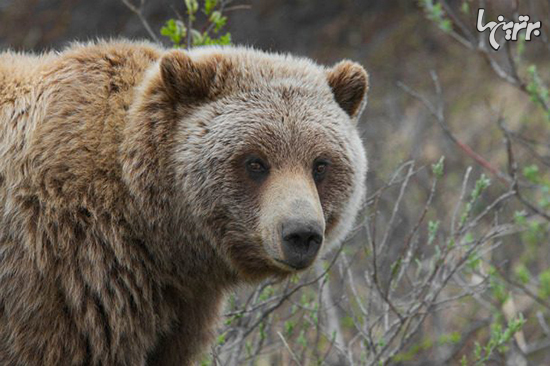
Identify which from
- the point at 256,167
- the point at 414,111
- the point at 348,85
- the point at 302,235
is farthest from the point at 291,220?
the point at 414,111

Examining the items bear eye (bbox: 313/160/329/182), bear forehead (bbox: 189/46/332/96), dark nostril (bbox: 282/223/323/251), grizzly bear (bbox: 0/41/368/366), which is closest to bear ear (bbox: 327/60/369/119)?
bear forehead (bbox: 189/46/332/96)

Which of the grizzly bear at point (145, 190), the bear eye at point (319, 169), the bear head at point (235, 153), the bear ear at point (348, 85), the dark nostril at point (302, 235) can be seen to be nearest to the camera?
the dark nostril at point (302, 235)

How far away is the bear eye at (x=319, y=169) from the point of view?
15.6 feet

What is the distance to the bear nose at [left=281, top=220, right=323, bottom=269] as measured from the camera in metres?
4.29

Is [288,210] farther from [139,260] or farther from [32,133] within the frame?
[32,133]

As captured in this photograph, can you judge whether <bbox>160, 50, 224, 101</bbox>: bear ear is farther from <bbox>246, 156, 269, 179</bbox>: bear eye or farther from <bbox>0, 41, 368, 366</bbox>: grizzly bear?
<bbox>246, 156, 269, 179</bbox>: bear eye

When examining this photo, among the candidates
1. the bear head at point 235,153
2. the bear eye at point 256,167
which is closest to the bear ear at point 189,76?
the bear head at point 235,153

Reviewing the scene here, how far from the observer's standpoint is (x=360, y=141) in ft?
16.9

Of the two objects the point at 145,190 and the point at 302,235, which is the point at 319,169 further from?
the point at 145,190

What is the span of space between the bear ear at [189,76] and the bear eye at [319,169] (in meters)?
0.65

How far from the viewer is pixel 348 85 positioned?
5168 mm

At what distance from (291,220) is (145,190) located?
2.58 feet

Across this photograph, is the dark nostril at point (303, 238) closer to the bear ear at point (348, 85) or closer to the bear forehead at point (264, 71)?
the bear forehead at point (264, 71)

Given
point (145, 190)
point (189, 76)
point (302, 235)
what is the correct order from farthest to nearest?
point (189, 76) → point (145, 190) → point (302, 235)
